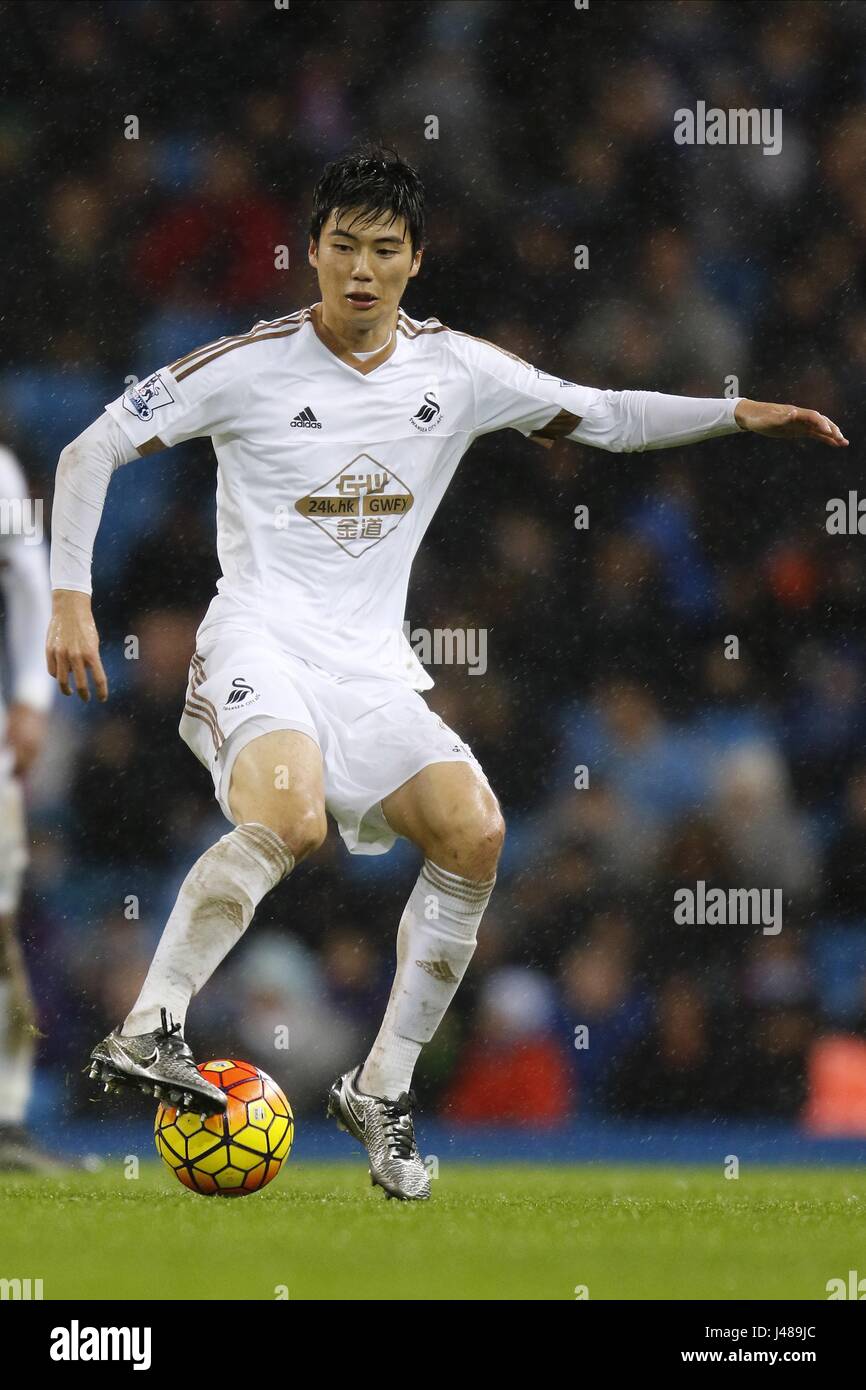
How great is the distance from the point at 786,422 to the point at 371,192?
1.19 m

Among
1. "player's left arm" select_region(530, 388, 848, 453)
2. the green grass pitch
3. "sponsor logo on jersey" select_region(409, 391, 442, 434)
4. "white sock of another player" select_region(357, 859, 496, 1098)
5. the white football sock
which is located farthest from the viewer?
the white football sock

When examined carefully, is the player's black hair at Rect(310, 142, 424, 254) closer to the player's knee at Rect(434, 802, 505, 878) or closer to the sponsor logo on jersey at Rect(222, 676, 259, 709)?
the sponsor logo on jersey at Rect(222, 676, 259, 709)

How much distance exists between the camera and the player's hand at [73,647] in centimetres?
478

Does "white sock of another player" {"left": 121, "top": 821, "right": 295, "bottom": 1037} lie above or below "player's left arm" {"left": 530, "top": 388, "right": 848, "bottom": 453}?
below

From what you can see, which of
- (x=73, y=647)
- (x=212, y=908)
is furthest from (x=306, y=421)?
(x=212, y=908)

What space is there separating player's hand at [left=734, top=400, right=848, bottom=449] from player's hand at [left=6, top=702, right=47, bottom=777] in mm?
3171

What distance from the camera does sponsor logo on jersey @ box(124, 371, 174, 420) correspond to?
5.18 meters

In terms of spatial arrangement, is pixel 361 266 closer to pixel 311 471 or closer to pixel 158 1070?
pixel 311 471

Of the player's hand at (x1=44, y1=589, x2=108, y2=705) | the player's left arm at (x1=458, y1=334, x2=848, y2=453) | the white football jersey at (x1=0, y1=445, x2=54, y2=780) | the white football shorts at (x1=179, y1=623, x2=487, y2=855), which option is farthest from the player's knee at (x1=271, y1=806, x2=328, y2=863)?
the white football jersey at (x1=0, y1=445, x2=54, y2=780)

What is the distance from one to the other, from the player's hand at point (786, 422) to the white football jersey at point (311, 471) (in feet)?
2.56

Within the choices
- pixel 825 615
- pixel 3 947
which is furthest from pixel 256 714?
pixel 825 615

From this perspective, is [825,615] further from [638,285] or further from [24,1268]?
[24,1268]

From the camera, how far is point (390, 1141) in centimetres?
511

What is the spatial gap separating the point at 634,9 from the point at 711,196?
2.74ft
